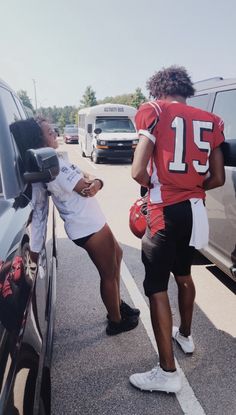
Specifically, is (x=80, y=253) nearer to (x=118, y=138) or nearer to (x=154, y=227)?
(x=154, y=227)

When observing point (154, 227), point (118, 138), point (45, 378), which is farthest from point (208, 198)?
point (118, 138)

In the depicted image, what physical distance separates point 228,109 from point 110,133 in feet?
38.3

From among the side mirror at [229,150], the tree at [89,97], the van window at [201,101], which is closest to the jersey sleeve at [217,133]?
the side mirror at [229,150]

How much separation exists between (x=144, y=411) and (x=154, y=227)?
109 centimetres

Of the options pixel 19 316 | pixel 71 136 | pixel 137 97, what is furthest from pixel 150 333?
pixel 137 97

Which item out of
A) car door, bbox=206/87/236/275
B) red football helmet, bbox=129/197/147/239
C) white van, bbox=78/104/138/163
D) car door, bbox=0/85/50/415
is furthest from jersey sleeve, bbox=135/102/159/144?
white van, bbox=78/104/138/163

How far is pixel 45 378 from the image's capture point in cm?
154

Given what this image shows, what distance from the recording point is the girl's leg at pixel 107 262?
2.51 meters

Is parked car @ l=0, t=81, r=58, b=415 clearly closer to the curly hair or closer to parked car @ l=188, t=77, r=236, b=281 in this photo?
the curly hair

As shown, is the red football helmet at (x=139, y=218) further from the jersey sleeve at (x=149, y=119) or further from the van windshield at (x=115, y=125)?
the van windshield at (x=115, y=125)

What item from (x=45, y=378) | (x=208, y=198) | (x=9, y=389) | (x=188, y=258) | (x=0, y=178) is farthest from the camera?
(x=208, y=198)

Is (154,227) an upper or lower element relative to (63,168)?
lower

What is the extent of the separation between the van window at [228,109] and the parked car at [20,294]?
78.2 inches

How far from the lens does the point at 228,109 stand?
3314 millimetres
